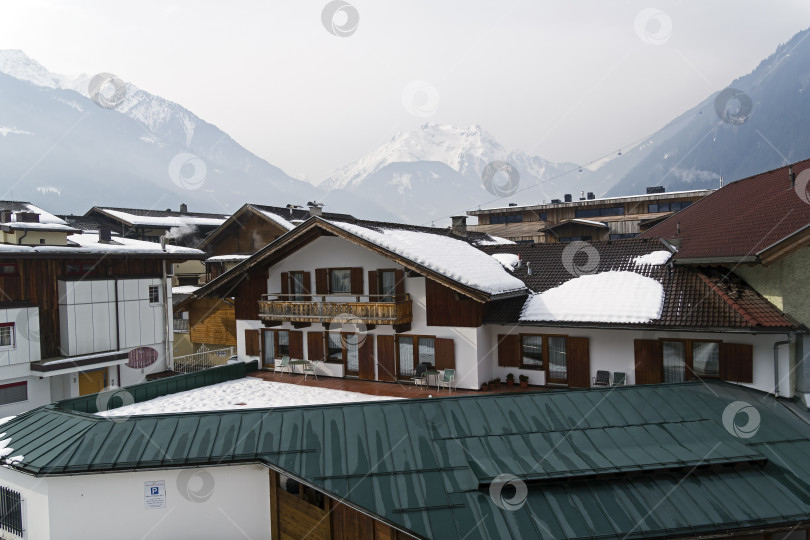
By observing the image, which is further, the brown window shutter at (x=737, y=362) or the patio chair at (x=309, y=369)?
the patio chair at (x=309, y=369)

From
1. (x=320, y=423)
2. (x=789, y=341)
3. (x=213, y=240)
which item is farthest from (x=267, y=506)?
(x=213, y=240)

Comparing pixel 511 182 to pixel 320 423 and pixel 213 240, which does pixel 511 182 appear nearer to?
pixel 320 423

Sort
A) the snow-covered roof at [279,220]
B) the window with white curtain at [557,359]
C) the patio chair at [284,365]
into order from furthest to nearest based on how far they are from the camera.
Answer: the snow-covered roof at [279,220]
the patio chair at [284,365]
the window with white curtain at [557,359]

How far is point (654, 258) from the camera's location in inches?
711

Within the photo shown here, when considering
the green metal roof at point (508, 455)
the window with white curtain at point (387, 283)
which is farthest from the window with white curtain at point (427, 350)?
the green metal roof at point (508, 455)

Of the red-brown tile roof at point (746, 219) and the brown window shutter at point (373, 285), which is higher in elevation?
the red-brown tile roof at point (746, 219)

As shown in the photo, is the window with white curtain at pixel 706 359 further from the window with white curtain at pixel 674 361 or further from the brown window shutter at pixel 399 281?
the brown window shutter at pixel 399 281

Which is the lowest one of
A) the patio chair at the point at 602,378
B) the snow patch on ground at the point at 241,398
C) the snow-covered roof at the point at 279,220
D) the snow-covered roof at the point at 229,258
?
the snow patch on ground at the point at 241,398

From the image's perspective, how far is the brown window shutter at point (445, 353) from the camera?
17.6 m

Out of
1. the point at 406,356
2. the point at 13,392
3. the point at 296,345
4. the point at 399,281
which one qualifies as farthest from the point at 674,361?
the point at 13,392

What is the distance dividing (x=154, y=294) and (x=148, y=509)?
66.1 feet

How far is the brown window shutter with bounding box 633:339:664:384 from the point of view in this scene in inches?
617

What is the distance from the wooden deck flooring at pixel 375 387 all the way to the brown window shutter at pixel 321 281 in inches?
131

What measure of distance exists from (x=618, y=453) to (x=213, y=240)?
1561 inches
